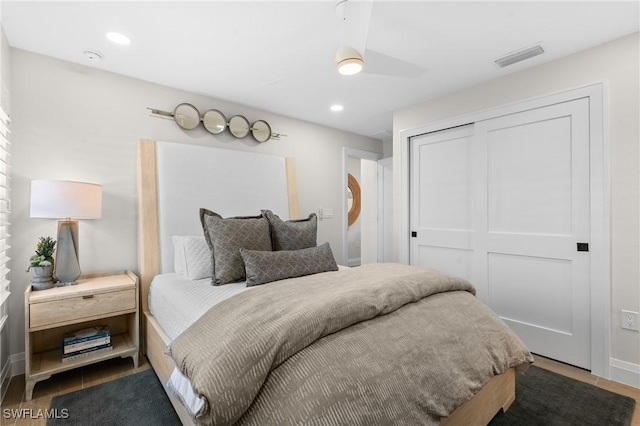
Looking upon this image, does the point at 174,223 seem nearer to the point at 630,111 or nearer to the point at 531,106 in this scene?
the point at 531,106

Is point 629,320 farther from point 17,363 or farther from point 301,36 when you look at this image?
point 17,363

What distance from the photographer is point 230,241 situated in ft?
7.43

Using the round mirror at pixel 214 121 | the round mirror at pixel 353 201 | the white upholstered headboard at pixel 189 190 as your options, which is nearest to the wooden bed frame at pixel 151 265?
the white upholstered headboard at pixel 189 190

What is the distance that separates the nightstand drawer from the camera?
199cm

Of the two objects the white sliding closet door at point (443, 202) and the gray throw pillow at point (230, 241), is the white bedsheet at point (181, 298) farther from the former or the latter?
the white sliding closet door at point (443, 202)

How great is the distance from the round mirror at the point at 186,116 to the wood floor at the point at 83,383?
2118mm

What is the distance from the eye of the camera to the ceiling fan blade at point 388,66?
2.43m

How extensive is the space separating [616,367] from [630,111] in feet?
6.01

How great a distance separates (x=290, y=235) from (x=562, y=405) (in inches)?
83.7

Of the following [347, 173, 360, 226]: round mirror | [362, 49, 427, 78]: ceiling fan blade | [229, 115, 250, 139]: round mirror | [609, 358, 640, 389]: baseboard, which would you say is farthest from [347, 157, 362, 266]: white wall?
[609, 358, 640, 389]: baseboard

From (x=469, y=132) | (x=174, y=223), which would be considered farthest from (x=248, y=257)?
(x=469, y=132)

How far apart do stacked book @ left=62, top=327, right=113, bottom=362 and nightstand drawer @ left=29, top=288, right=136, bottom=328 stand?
244 mm

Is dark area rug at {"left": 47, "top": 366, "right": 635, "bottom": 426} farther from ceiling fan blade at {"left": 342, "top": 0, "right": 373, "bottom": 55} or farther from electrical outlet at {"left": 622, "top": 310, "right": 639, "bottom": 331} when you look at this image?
ceiling fan blade at {"left": 342, "top": 0, "right": 373, "bottom": 55}

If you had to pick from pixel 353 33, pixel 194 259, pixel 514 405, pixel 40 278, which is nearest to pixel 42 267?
pixel 40 278
